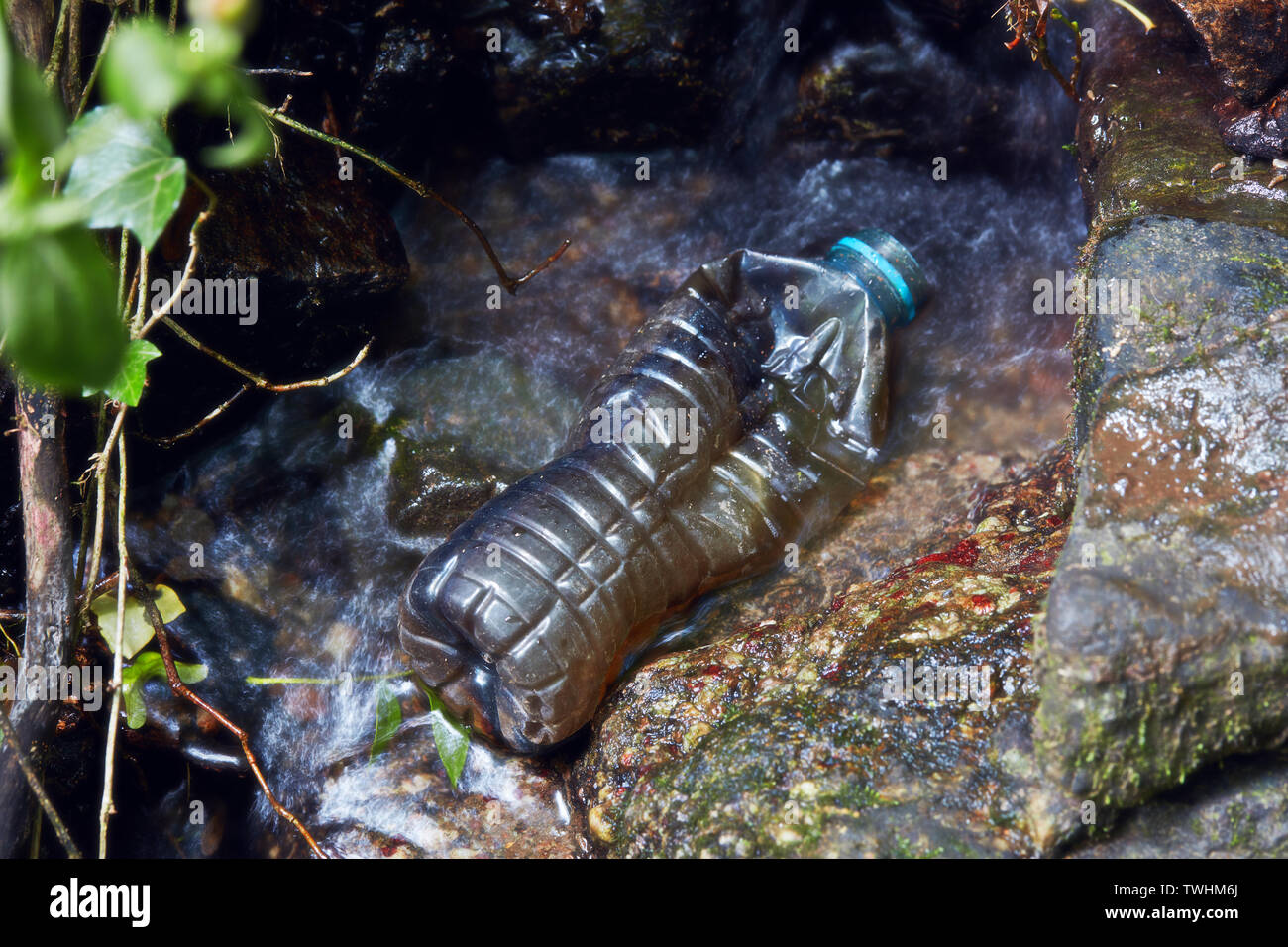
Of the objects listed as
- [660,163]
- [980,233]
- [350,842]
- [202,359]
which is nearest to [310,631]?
[350,842]

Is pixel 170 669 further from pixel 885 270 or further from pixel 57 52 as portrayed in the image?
pixel 885 270

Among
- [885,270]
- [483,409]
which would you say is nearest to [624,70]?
[885,270]

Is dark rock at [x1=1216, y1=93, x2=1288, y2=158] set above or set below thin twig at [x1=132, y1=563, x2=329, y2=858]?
above

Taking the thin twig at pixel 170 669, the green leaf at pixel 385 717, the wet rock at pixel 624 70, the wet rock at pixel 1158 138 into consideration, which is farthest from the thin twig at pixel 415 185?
the wet rock at pixel 1158 138

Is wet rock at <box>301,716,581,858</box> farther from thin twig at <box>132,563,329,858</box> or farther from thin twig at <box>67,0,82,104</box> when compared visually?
thin twig at <box>67,0,82,104</box>

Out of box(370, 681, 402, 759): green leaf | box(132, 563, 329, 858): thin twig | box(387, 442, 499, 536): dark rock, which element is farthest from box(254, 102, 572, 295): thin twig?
box(370, 681, 402, 759): green leaf

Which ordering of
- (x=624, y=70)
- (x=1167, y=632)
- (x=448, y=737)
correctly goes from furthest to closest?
(x=624, y=70) → (x=448, y=737) → (x=1167, y=632)
